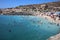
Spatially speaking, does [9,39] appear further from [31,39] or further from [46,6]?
[46,6]

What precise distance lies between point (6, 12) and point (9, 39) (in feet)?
278

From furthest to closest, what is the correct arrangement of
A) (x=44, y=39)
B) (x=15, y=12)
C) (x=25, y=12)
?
1. (x=15, y=12)
2. (x=25, y=12)
3. (x=44, y=39)

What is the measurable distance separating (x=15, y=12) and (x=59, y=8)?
40580 mm

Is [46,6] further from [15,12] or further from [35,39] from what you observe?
[35,39]

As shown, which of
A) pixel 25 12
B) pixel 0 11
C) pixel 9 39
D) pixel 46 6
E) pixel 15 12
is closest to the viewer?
pixel 9 39

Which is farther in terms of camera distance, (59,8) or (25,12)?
(25,12)

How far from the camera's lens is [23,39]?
73.0ft

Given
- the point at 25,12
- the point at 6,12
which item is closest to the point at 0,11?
the point at 6,12

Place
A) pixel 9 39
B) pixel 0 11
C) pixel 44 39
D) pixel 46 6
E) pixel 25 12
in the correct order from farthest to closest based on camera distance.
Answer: pixel 0 11 → pixel 25 12 → pixel 46 6 → pixel 9 39 → pixel 44 39

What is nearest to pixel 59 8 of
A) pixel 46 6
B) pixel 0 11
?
pixel 46 6

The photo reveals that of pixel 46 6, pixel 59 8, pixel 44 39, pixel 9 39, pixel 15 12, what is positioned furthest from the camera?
pixel 15 12

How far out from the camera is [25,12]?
3730 inches

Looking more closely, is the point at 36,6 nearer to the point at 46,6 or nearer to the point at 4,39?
the point at 46,6

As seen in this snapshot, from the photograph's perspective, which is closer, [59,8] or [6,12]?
[59,8]
